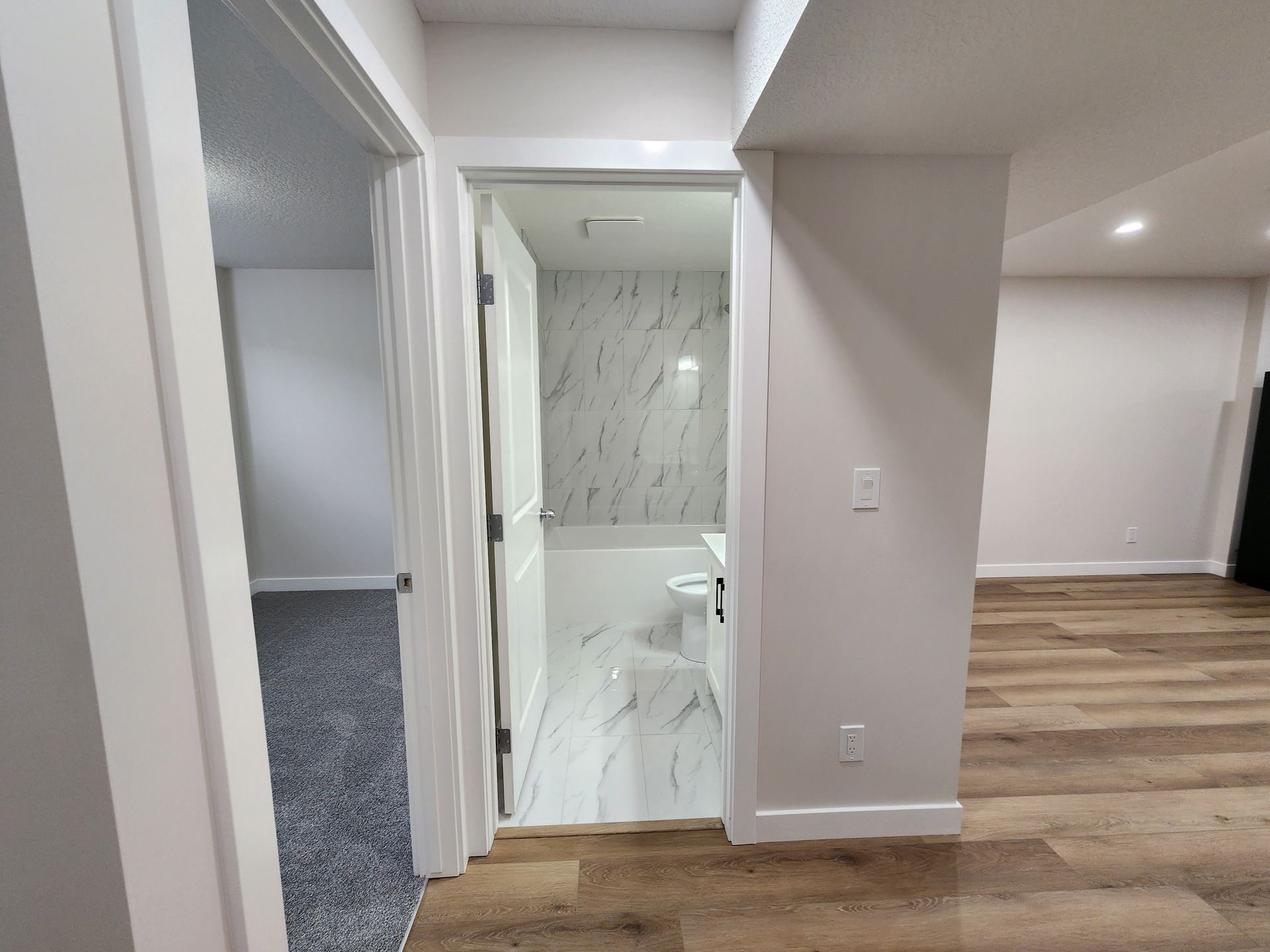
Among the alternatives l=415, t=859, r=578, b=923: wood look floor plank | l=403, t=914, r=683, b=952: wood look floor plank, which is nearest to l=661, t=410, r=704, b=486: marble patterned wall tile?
l=415, t=859, r=578, b=923: wood look floor plank

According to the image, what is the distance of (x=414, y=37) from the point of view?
1294 mm

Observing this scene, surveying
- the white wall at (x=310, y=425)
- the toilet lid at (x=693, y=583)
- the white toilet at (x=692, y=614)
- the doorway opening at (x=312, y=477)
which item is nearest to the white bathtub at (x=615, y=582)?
the toilet lid at (x=693, y=583)

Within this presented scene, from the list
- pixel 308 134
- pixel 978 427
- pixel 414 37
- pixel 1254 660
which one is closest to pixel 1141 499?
pixel 1254 660

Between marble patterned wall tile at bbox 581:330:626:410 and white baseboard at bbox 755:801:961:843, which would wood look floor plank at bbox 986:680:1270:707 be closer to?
white baseboard at bbox 755:801:961:843

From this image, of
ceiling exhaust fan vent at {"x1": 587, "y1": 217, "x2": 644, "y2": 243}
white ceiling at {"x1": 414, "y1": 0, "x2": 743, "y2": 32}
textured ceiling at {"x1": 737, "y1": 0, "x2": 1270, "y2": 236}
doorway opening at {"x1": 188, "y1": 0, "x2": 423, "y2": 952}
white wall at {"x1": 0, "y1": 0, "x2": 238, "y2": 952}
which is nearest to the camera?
white wall at {"x1": 0, "y1": 0, "x2": 238, "y2": 952}

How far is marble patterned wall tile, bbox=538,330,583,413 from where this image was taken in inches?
157

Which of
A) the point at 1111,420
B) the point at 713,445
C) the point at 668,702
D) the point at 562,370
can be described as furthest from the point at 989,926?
the point at 1111,420

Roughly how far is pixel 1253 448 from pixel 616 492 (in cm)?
481

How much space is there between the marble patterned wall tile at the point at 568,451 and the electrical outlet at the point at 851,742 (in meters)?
2.82

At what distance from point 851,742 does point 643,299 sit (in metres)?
3.23

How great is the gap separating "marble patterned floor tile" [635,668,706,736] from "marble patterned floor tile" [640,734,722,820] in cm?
6

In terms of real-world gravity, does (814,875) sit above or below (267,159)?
below

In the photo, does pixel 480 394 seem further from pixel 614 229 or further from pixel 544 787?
→ pixel 614 229

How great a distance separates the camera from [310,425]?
3867 millimetres
